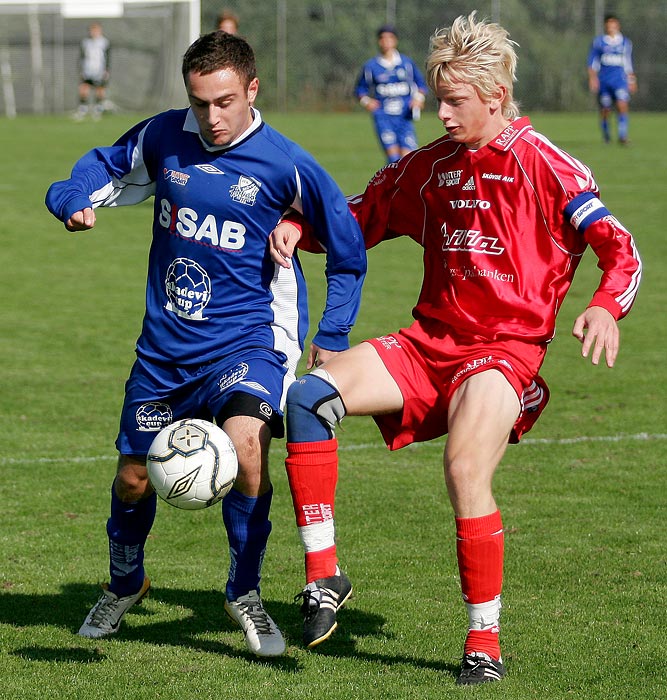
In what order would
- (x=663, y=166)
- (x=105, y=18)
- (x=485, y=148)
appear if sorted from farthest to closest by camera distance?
(x=105, y=18)
(x=663, y=166)
(x=485, y=148)

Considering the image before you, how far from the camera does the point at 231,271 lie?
4.57 metres

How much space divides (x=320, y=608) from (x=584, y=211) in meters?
1.57

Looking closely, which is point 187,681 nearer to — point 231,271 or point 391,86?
point 231,271

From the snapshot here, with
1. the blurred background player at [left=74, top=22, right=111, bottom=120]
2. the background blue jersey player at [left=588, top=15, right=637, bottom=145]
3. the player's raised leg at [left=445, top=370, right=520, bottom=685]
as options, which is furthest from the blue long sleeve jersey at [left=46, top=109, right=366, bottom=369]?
the blurred background player at [left=74, top=22, right=111, bottom=120]

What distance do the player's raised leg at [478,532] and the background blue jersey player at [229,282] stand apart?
2.16ft

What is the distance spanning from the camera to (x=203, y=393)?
4.52 m

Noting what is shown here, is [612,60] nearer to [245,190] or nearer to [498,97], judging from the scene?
[498,97]

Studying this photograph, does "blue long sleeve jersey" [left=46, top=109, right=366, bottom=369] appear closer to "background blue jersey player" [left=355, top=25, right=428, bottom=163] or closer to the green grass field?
the green grass field

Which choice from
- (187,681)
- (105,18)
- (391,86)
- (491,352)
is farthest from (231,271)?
(105,18)

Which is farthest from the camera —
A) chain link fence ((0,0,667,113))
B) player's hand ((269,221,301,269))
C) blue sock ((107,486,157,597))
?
chain link fence ((0,0,667,113))

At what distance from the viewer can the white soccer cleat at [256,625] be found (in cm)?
439

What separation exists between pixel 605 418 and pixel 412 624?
362 centimetres

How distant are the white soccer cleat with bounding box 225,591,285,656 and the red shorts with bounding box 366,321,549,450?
2.44ft

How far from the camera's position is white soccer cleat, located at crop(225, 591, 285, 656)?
439 cm
